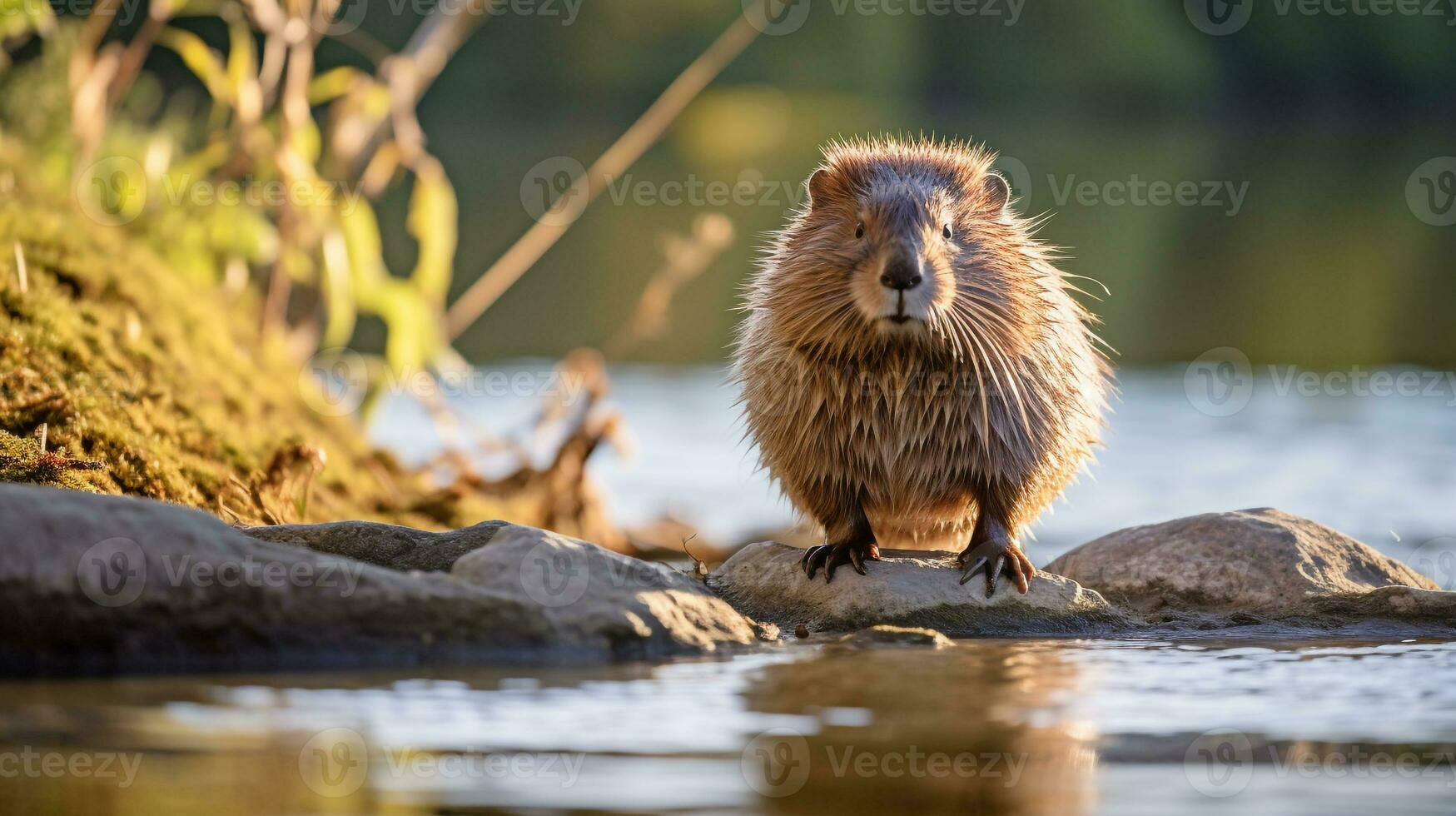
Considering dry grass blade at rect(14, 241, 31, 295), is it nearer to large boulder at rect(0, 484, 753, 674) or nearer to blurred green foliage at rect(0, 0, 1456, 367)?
large boulder at rect(0, 484, 753, 674)

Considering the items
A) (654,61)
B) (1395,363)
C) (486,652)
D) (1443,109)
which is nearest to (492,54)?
(654,61)

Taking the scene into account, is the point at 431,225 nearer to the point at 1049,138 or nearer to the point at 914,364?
the point at 914,364

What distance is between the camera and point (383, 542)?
5141mm

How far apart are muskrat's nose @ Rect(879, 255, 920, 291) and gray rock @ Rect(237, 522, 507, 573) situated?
1.47 metres

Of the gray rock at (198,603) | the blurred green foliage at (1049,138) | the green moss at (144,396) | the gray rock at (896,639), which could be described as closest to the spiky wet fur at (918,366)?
the gray rock at (896,639)

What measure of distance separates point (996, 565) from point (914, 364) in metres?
0.75

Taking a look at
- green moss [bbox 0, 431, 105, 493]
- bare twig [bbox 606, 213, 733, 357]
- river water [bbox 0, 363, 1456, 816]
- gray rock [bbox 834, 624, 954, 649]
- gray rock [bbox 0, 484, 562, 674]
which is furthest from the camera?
bare twig [bbox 606, 213, 733, 357]

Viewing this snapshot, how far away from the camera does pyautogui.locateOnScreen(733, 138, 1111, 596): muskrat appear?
548cm

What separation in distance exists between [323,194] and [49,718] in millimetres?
4842

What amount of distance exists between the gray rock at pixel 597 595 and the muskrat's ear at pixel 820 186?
1.78m

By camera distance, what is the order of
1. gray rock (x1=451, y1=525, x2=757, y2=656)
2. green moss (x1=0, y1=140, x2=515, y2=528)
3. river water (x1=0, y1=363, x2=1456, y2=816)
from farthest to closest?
1. green moss (x1=0, y1=140, x2=515, y2=528)
2. gray rock (x1=451, y1=525, x2=757, y2=656)
3. river water (x1=0, y1=363, x2=1456, y2=816)

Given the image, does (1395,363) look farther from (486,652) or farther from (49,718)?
(49,718)

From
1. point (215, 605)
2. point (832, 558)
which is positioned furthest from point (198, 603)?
point (832, 558)

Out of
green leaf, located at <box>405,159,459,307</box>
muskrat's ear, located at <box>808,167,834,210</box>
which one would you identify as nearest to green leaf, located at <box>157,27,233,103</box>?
green leaf, located at <box>405,159,459,307</box>
